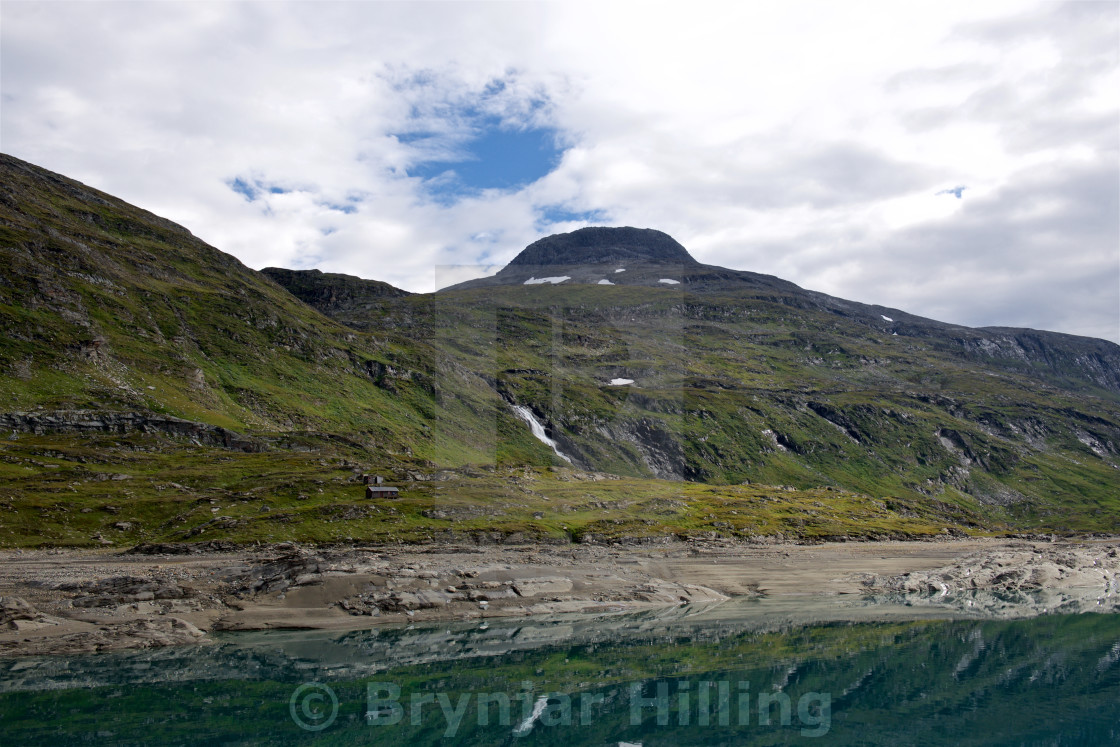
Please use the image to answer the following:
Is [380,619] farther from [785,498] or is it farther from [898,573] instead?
[785,498]

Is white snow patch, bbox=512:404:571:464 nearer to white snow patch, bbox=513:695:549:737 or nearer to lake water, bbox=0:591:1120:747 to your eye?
lake water, bbox=0:591:1120:747

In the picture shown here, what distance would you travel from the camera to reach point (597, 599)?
70.9m

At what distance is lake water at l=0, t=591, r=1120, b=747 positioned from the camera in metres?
38.4

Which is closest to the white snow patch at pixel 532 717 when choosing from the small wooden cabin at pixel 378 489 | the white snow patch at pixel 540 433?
the small wooden cabin at pixel 378 489

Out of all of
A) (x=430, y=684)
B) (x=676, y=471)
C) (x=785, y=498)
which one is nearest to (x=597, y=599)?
(x=430, y=684)

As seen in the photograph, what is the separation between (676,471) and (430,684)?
151407 mm

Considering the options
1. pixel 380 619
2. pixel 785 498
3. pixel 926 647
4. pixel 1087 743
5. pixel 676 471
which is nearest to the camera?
pixel 1087 743

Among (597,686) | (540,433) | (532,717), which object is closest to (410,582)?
(597,686)

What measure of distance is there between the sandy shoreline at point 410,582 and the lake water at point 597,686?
3.06 meters

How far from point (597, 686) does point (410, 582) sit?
27.2m

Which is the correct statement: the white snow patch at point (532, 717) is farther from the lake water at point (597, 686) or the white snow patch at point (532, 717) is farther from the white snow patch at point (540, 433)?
the white snow patch at point (540, 433)

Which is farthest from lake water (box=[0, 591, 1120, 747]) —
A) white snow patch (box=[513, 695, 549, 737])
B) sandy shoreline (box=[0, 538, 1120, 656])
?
sandy shoreline (box=[0, 538, 1120, 656])

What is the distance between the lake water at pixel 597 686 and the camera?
38375 millimetres

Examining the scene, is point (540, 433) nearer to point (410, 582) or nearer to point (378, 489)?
point (378, 489)
